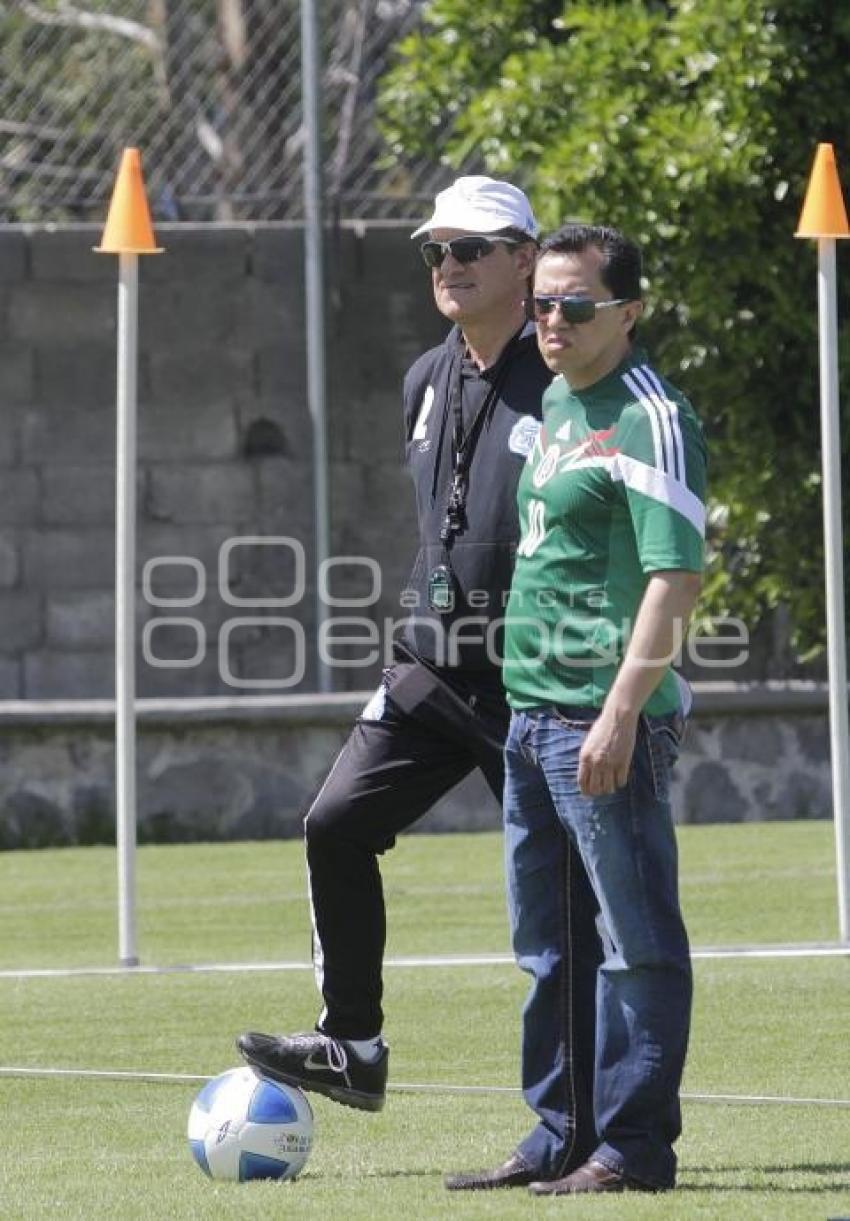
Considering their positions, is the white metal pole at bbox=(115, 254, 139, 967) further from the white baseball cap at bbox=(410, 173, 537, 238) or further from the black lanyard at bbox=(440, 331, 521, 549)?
the black lanyard at bbox=(440, 331, 521, 549)

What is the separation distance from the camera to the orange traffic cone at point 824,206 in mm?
9367

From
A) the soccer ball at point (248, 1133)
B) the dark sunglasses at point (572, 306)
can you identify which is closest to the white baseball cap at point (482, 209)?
the dark sunglasses at point (572, 306)

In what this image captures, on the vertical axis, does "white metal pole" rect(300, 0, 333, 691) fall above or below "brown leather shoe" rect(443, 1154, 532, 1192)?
above

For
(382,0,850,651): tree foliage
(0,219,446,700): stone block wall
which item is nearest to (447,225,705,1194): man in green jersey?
(382,0,850,651): tree foliage

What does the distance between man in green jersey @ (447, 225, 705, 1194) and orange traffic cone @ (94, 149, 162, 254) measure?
4010mm

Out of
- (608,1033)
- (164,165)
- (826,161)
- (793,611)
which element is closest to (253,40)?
(164,165)

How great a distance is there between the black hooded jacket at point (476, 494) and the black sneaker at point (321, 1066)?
927mm

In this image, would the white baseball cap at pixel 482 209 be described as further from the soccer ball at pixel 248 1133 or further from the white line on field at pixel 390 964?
the white line on field at pixel 390 964

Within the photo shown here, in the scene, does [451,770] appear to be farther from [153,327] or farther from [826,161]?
[153,327]

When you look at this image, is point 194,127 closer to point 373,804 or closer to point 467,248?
point 467,248

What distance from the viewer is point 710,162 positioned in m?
13.7

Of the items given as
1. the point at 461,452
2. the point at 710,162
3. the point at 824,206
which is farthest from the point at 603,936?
the point at 710,162

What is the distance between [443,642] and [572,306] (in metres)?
1.01

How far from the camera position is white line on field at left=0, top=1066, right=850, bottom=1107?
686 centimetres
